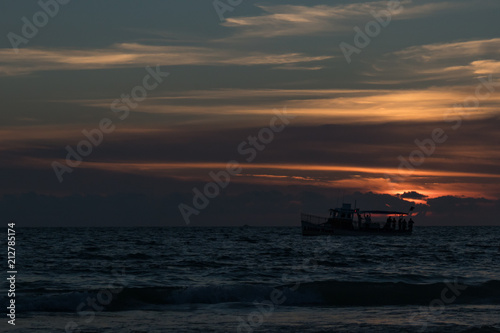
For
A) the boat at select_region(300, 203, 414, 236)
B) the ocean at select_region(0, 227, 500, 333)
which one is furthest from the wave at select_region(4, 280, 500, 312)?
the boat at select_region(300, 203, 414, 236)

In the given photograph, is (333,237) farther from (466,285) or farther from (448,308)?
(448,308)

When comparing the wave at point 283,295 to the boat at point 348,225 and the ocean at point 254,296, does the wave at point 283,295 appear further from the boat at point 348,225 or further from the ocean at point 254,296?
the boat at point 348,225

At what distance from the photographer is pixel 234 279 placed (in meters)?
37.2

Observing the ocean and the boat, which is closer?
the ocean

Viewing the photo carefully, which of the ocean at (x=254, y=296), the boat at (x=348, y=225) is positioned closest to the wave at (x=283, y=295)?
the ocean at (x=254, y=296)

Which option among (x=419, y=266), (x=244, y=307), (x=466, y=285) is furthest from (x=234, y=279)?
(x=419, y=266)

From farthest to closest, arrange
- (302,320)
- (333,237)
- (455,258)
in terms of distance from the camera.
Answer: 1. (333,237)
2. (455,258)
3. (302,320)

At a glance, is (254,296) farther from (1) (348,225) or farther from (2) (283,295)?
(1) (348,225)

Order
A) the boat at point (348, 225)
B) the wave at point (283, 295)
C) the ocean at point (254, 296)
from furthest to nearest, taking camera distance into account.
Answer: the boat at point (348, 225) < the wave at point (283, 295) < the ocean at point (254, 296)

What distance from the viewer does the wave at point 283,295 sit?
2788 centimetres

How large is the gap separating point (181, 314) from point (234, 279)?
12131 mm

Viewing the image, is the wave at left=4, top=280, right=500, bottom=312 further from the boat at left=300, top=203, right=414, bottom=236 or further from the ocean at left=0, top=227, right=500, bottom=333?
the boat at left=300, top=203, right=414, bottom=236

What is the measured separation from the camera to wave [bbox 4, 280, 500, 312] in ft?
91.5

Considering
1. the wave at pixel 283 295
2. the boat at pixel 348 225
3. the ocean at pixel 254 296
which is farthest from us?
the boat at pixel 348 225
